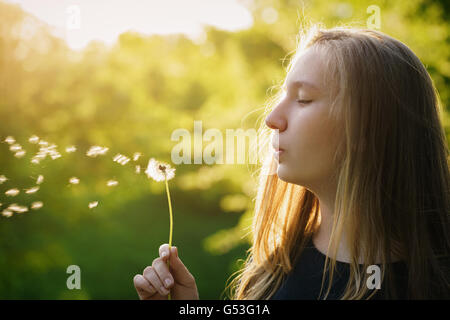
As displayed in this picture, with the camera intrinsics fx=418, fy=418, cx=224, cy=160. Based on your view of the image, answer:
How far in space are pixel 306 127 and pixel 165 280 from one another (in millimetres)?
491

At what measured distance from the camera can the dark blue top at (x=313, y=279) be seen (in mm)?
983

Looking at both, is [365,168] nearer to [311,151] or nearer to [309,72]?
[311,151]

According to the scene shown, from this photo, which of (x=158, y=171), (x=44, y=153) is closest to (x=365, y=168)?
(x=158, y=171)

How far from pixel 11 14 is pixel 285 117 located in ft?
9.57

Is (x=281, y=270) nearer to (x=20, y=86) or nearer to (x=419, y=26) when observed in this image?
(x=419, y=26)

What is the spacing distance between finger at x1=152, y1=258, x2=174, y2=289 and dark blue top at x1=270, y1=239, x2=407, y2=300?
284 mm

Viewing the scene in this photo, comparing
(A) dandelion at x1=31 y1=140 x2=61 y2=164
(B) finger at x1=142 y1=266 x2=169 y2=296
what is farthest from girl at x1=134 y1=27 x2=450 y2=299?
(A) dandelion at x1=31 y1=140 x2=61 y2=164

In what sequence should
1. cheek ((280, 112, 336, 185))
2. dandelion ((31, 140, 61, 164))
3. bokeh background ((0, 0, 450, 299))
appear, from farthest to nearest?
bokeh background ((0, 0, 450, 299)) → cheek ((280, 112, 336, 185)) → dandelion ((31, 140, 61, 164))

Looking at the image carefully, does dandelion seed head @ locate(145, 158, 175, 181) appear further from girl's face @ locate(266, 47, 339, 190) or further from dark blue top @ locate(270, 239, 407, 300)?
dark blue top @ locate(270, 239, 407, 300)

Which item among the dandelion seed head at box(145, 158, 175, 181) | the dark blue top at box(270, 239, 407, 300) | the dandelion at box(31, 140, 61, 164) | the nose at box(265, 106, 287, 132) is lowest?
the dark blue top at box(270, 239, 407, 300)

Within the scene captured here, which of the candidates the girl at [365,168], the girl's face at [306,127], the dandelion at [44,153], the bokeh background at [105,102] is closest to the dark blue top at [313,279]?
the girl at [365,168]

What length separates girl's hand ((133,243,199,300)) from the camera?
3.26ft

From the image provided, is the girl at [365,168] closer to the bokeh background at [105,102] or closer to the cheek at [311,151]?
the cheek at [311,151]
